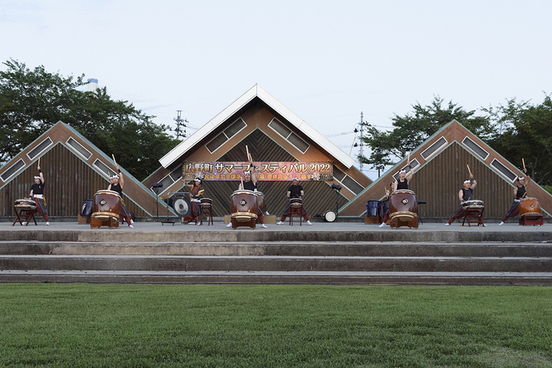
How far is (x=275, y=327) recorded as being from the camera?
13.4ft

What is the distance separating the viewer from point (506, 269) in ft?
24.1

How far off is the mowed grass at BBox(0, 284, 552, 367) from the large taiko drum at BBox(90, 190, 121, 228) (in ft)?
16.5

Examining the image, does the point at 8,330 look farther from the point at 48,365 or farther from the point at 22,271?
the point at 22,271

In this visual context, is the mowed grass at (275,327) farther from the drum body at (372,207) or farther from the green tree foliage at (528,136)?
the green tree foliage at (528,136)

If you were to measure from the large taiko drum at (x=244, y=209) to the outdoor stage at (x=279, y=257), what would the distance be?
225cm

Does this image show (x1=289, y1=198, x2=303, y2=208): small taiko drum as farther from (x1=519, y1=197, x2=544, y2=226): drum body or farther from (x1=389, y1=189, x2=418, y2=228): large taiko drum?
(x1=519, y1=197, x2=544, y2=226): drum body

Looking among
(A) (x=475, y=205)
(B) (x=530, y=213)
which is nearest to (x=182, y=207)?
(A) (x=475, y=205)

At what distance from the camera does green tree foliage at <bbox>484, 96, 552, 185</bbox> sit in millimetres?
23984

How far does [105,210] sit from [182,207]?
293 cm

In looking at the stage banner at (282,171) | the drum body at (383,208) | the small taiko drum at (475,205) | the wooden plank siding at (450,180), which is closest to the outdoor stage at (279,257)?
the small taiko drum at (475,205)

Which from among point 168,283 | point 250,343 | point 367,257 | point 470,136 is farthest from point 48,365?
point 470,136

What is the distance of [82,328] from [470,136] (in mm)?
16525

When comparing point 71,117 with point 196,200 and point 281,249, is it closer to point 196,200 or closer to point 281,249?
point 196,200

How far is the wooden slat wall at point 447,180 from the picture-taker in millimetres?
17094
